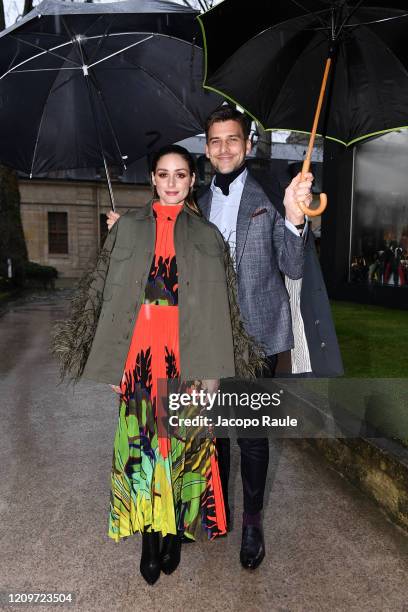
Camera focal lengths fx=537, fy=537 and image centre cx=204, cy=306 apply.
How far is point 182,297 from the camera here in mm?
2562

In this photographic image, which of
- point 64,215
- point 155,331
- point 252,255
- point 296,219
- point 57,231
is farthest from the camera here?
point 64,215

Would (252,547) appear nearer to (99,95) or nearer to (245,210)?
(245,210)

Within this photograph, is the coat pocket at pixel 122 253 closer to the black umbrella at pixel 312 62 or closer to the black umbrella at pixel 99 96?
the black umbrella at pixel 99 96

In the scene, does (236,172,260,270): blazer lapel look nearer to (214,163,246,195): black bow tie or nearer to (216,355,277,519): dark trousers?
(214,163,246,195): black bow tie

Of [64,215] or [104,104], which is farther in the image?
[64,215]

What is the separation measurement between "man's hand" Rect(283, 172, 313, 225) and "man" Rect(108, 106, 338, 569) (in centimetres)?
14

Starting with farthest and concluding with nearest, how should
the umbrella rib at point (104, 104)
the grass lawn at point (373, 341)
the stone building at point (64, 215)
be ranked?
the stone building at point (64, 215) < the grass lawn at point (373, 341) < the umbrella rib at point (104, 104)

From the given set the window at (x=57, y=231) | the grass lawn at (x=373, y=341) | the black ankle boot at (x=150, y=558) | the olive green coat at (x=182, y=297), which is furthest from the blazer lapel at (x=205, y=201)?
the window at (x=57, y=231)

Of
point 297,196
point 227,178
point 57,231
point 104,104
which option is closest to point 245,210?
point 227,178

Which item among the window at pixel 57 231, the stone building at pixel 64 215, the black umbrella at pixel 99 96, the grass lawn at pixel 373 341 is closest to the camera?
the black umbrella at pixel 99 96

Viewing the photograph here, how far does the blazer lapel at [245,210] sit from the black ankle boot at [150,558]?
1.46 metres

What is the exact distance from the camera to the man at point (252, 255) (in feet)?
9.10

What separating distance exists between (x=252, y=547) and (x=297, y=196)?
183 centimetres

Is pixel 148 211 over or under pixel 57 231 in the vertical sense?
over
